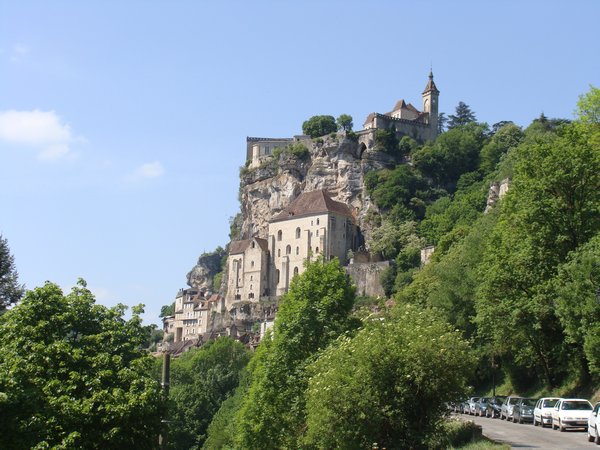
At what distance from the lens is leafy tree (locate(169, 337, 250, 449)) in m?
67.8

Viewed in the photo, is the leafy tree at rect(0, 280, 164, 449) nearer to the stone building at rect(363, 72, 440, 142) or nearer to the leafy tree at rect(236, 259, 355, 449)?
the leafy tree at rect(236, 259, 355, 449)

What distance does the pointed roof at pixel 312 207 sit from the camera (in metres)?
115

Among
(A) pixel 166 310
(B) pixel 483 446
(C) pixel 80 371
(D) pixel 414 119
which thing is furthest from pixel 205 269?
(B) pixel 483 446

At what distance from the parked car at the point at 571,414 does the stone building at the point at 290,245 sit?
83562 millimetres

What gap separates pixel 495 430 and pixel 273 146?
116982 millimetres

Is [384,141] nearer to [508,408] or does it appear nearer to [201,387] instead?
[201,387]

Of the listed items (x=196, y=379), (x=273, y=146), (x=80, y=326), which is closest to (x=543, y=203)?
(x=80, y=326)

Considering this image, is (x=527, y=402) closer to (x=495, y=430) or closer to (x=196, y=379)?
(x=495, y=430)

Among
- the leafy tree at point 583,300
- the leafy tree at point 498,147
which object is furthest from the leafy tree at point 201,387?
the leafy tree at point 498,147

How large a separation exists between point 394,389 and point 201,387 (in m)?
53.5

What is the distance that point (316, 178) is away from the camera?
12688 centimetres

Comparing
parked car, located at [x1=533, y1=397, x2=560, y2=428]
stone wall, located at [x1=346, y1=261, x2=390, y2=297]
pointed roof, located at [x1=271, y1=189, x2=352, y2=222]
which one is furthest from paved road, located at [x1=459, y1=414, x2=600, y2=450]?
pointed roof, located at [x1=271, y1=189, x2=352, y2=222]

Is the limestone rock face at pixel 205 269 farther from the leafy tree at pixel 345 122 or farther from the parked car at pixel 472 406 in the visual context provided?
the parked car at pixel 472 406

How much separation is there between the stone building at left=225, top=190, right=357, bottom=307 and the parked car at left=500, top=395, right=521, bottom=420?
3038 inches
